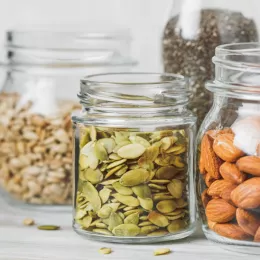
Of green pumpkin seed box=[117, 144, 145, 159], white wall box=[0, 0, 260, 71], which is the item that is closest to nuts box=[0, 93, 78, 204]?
green pumpkin seed box=[117, 144, 145, 159]

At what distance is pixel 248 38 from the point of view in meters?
1.12

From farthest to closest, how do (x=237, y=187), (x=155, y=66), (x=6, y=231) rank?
1. (x=155, y=66)
2. (x=6, y=231)
3. (x=237, y=187)

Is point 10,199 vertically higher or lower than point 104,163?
lower

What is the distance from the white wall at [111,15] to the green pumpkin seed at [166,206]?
0.48 m

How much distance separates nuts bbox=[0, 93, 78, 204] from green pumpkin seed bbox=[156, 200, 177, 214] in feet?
0.73

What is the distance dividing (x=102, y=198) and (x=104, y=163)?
4cm

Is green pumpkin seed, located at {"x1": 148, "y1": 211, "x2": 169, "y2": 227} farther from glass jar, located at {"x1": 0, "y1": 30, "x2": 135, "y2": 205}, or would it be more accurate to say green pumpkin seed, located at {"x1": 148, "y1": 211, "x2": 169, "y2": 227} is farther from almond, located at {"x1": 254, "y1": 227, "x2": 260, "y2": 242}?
glass jar, located at {"x1": 0, "y1": 30, "x2": 135, "y2": 205}

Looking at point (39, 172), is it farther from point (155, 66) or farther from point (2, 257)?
point (155, 66)

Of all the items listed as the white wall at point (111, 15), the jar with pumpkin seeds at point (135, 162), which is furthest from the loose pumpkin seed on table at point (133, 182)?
the white wall at point (111, 15)

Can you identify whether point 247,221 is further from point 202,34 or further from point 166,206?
point 202,34

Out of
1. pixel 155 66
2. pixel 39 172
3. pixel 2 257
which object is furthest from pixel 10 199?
pixel 155 66

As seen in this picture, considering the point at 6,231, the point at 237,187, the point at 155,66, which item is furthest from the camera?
the point at 155,66

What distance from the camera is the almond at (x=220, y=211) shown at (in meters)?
0.92

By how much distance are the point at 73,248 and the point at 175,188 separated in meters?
0.14
